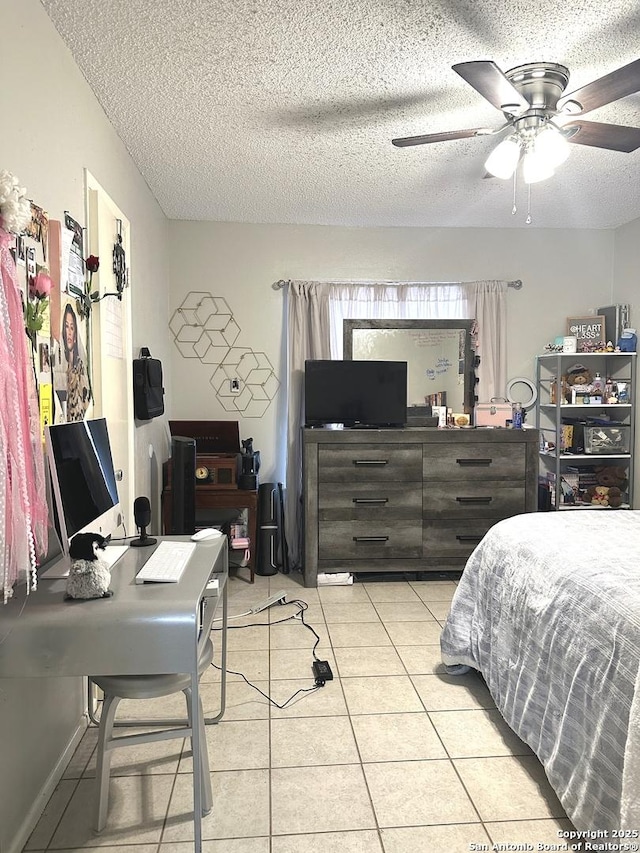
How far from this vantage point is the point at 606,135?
2.24 m

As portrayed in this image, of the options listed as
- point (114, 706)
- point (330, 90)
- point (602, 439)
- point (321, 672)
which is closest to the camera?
point (114, 706)

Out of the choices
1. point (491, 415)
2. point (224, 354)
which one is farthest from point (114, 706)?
point (491, 415)

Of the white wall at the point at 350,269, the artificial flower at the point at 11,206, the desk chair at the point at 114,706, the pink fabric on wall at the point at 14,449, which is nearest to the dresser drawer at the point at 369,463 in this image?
the white wall at the point at 350,269

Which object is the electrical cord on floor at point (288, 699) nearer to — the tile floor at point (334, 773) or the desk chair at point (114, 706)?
the tile floor at point (334, 773)

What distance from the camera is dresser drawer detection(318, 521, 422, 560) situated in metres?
3.92

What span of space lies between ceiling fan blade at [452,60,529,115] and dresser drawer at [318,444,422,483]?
221 cm

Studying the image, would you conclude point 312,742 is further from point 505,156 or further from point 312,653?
point 505,156

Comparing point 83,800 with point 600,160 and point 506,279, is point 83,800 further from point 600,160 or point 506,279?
point 506,279

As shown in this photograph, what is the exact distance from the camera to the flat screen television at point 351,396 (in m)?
4.21

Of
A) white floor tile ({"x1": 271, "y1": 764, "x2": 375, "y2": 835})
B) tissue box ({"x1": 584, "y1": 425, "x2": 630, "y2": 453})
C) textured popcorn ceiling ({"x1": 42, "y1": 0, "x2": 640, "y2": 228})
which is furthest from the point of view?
tissue box ({"x1": 584, "y1": 425, "x2": 630, "y2": 453})

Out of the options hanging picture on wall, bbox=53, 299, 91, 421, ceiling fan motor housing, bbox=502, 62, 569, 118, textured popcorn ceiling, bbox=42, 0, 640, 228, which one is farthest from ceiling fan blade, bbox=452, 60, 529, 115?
hanging picture on wall, bbox=53, 299, 91, 421

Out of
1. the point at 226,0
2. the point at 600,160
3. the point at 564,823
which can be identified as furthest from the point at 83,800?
the point at 600,160

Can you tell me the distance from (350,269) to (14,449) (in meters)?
3.49

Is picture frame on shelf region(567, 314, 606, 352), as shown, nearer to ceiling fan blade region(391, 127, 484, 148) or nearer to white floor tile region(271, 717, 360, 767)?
ceiling fan blade region(391, 127, 484, 148)
